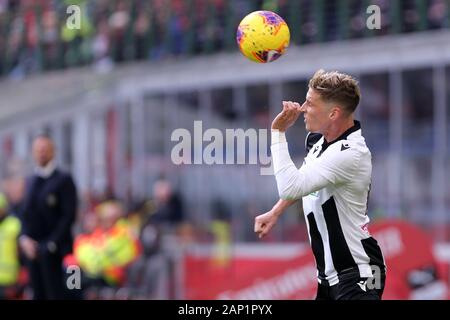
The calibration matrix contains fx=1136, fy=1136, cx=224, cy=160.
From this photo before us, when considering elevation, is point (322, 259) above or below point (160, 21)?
below

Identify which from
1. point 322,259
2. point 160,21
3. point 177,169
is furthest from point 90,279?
point 322,259

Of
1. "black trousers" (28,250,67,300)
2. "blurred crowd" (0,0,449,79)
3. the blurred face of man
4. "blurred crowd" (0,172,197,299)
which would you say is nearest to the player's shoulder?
the blurred face of man

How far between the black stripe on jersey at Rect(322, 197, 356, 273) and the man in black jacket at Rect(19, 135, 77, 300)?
221 inches

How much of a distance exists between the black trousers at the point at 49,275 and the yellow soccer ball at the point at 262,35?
5.08 metres

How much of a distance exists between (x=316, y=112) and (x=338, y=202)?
496 mm

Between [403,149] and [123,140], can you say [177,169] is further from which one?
[403,149]

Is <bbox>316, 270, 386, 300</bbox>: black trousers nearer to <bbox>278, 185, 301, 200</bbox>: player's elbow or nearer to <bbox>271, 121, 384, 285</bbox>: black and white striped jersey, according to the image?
<bbox>271, 121, 384, 285</bbox>: black and white striped jersey

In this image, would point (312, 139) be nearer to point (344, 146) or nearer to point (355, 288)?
point (344, 146)

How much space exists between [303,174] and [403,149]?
10286 millimetres

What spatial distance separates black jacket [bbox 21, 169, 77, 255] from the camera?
37.2ft

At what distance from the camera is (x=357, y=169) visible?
6.05 metres

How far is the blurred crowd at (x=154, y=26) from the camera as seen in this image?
16606mm

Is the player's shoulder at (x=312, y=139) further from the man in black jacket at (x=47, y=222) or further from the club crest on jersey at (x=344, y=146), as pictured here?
the man in black jacket at (x=47, y=222)

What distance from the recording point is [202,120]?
1823 centimetres
